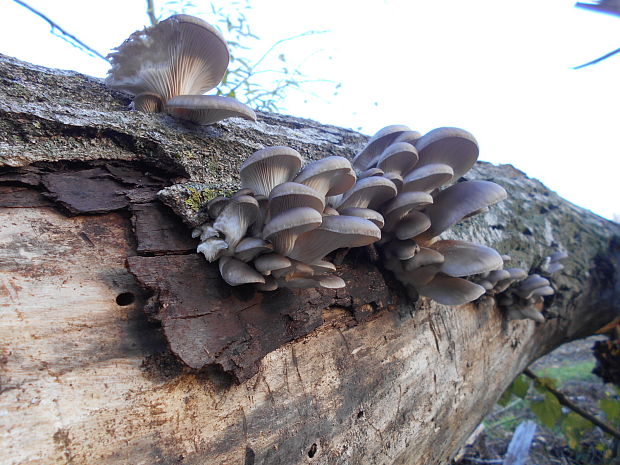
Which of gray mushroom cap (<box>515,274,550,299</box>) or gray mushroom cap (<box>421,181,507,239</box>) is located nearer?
gray mushroom cap (<box>421,181,507,239</box>)

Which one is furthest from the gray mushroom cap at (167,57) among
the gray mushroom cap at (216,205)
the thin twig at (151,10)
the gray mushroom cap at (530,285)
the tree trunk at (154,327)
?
the thin twig at (151,10)

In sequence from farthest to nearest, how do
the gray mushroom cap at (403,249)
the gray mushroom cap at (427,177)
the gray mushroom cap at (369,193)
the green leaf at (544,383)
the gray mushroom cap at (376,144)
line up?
the green leaf at (544,383), the gray mushroom cap at (376,144), the gray mushroom cap at (403,249), the gray mushroom cap at (427,177), the gray mushroom cap at (369,193)

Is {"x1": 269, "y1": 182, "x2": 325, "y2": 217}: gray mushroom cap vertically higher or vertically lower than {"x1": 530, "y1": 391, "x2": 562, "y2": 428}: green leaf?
higher

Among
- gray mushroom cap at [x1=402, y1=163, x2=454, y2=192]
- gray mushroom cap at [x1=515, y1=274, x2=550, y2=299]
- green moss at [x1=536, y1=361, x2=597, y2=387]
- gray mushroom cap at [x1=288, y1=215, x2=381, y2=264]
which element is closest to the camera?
gray mushroom cap at [x1=288, y1=215, x2=381, y2=264]

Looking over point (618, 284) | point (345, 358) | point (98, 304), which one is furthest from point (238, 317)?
point (618, 284)

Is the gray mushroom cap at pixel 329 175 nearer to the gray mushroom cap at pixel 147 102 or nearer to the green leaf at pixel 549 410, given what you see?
the gray mushroom cap at pixel 147 102

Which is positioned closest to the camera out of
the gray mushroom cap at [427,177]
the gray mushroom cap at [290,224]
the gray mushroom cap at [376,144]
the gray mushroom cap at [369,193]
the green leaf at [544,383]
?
the gray mushroom cap at [290,224]

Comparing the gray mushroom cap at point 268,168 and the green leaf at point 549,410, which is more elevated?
Answer: the gray mushroom cap at point 268,168

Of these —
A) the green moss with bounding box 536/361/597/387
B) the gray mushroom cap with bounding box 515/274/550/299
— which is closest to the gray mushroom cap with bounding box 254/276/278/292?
the gray mushroom cap with bounding box 515/274/550/299

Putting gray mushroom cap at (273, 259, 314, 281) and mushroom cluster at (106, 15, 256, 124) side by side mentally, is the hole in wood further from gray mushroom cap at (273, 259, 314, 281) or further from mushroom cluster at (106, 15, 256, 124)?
mushroom cluster at (106, 15, 256, 124)

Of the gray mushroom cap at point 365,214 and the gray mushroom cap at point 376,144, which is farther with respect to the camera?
the gray mushroom cap at point 376,144
